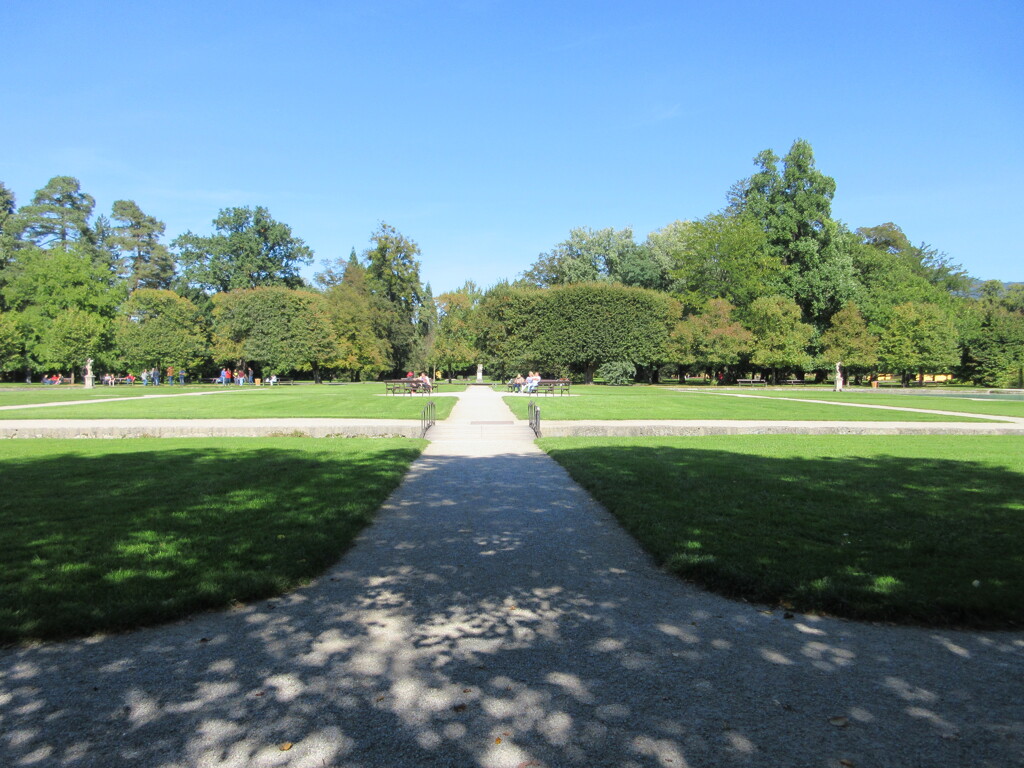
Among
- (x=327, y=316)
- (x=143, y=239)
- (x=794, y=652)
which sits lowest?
(x=794, y=652)

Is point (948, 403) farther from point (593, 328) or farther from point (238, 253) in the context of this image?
point (238, 253)

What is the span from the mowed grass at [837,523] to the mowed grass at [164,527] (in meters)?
3.27

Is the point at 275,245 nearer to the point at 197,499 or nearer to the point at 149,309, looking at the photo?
the point at 149,309

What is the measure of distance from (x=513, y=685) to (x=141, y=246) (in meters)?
86.0

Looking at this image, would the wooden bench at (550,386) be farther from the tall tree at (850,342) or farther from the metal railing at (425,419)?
the tall tree at (850,342)

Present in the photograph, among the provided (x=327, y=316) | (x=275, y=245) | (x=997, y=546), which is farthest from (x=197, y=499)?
(x=275, y=245)

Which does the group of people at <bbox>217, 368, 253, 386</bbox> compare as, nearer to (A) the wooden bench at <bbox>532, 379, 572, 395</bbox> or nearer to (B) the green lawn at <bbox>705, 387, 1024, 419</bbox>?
(A) the wooden bench at <bbox>532, 379, 572, 395</bbox>

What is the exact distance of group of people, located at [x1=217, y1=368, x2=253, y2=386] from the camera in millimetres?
56031

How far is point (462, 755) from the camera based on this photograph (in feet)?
9.35

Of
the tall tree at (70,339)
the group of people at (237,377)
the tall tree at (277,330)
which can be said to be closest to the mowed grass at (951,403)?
the tall tree at (277,330)

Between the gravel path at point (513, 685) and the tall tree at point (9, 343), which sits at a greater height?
the tall tree at point (9, 343)

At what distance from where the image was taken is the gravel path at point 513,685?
9.53ft

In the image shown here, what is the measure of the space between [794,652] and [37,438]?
16.4 m

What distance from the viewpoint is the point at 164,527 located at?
259 inches
